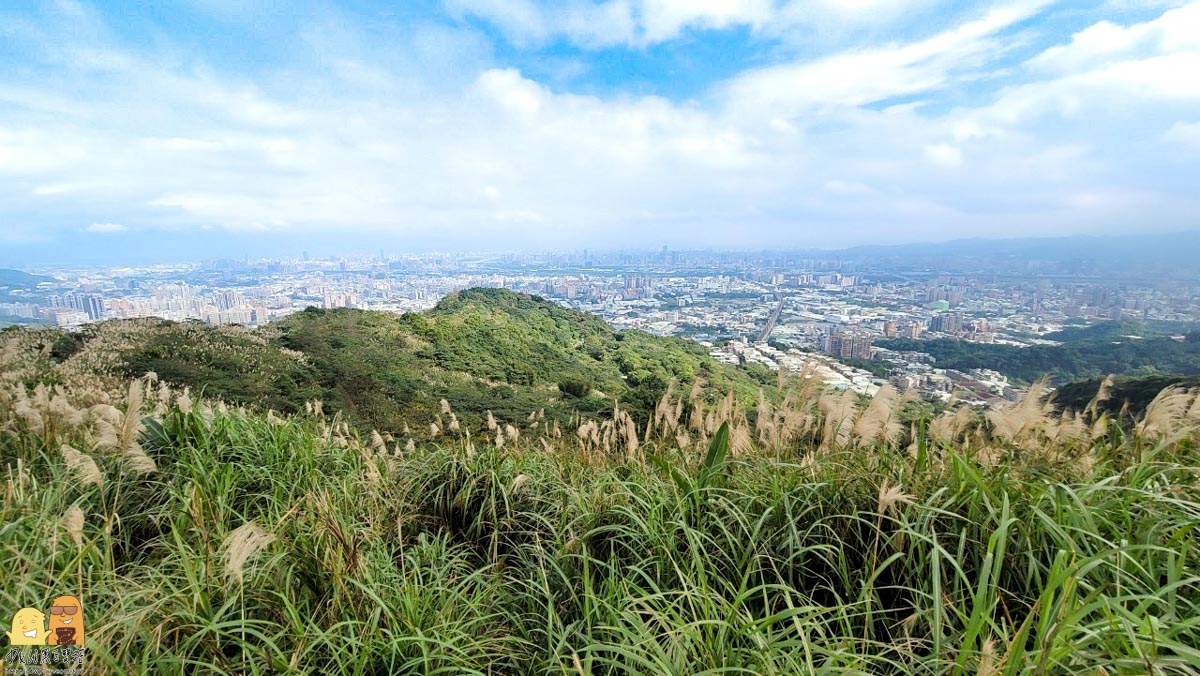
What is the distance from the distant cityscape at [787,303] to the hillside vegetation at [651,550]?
2.42 ft

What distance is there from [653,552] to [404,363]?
58.6ft

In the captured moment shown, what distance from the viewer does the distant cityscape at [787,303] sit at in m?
21.7

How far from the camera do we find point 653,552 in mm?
2320


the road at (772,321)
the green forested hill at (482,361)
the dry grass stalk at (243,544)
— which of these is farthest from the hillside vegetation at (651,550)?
the road at (772,321)

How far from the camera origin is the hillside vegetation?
5.22 feet

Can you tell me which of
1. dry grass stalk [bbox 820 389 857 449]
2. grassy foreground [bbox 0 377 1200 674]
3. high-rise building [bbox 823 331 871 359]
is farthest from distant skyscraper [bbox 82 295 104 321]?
high-rise building [bbox 823 331 871 359]

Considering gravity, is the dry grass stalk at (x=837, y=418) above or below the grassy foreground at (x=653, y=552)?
above

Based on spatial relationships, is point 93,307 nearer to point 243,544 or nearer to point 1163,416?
point 243,544

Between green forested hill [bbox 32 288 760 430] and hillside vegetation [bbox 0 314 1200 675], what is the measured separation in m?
1.12

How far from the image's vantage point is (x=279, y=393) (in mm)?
11172

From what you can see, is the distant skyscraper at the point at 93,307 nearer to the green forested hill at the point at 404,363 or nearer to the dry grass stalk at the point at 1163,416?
the green forested hill at the point at 404,363

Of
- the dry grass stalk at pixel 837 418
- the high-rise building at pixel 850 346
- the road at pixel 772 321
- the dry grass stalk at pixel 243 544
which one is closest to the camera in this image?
the dry grass stalk at pixel 243 544

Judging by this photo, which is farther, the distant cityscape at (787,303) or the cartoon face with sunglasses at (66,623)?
the distant cityscape at (787,303)

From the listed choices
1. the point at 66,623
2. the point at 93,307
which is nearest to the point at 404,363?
the point at 66,623
